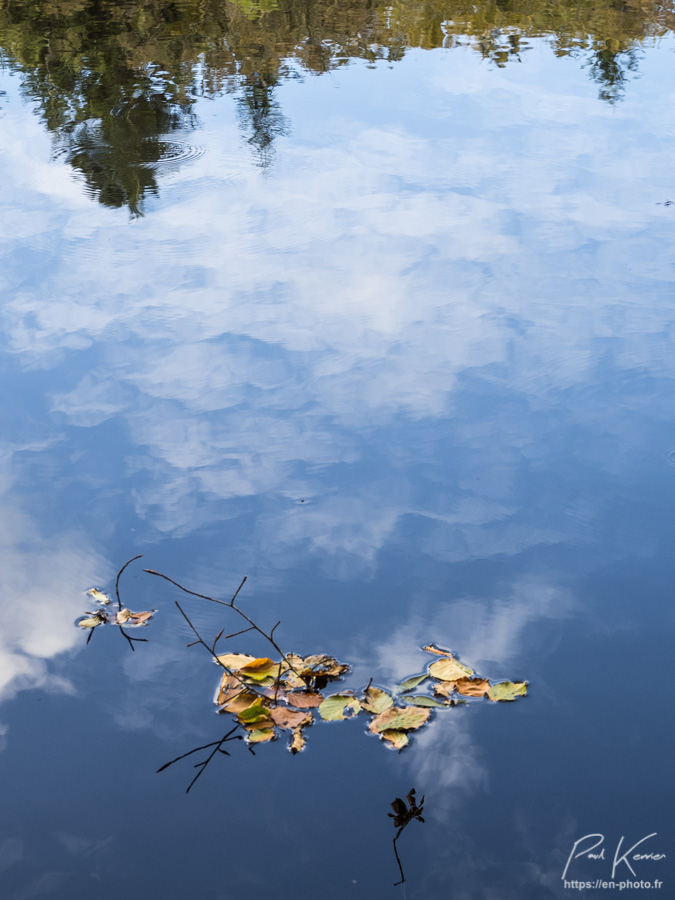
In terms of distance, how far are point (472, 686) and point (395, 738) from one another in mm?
262

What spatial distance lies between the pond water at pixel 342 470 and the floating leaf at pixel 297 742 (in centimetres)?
2

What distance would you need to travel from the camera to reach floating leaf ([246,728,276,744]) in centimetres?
218

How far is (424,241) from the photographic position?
4434 millimetres

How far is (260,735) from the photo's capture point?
2.19 m

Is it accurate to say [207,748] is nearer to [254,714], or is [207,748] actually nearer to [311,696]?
[254,714]

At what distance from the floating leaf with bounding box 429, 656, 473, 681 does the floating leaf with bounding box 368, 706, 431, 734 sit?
12 cm

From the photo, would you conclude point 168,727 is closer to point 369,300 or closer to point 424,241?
point 369,300

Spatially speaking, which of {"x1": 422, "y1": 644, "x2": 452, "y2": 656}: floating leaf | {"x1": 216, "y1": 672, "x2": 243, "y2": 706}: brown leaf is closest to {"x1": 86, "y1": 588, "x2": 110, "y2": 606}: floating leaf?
{"x1": 216, "y1": 672, "x2": 243, "y2": 706}: brown leaf

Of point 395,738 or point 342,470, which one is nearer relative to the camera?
point 395,738

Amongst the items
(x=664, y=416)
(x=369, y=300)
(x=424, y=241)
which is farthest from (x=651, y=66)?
(x=664, y=416)

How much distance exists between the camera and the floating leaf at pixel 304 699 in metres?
2.24

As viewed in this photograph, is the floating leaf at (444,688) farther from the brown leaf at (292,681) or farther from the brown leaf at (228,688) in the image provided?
the brown leaf at (228,688)

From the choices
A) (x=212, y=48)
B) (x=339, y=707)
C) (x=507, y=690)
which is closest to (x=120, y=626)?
(x=339, y=707)
